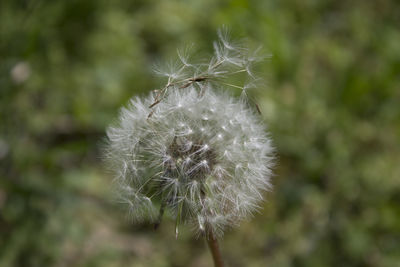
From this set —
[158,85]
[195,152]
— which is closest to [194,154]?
[195,152]

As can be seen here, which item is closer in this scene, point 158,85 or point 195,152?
point 195,152

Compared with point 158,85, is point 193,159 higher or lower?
higher

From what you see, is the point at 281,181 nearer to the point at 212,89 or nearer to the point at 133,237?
the point at 133,237

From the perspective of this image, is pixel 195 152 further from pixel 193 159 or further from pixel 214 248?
pixel 214 248

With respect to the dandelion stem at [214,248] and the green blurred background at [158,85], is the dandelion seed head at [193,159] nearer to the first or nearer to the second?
the dandelion stem at [214,248]

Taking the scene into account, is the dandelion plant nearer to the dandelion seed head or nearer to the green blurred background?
the dandelion seed head

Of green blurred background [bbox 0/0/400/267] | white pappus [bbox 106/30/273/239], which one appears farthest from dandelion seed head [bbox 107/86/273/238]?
green blurred background [bbox 0/0/400/267]
